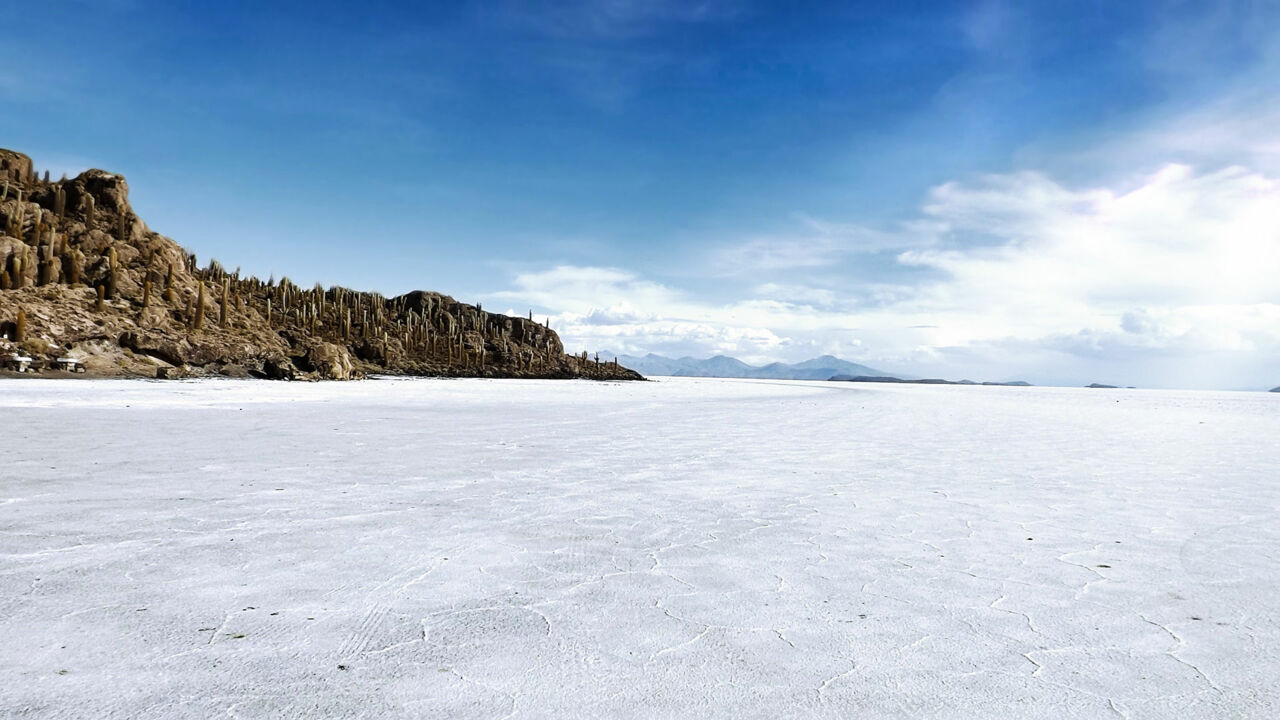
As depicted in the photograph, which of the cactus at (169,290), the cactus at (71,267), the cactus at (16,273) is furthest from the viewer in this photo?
the cactus at (169,290)

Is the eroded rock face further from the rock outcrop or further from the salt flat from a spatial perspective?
the salt flat

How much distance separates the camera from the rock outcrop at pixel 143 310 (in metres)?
40.4

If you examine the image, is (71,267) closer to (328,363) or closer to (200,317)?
(200,317)

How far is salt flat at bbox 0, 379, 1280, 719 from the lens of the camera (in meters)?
2.54

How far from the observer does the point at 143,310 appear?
4781 centimetres

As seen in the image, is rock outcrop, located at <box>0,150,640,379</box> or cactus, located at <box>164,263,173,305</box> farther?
cactus, located at <box>164,263,173,305</box>

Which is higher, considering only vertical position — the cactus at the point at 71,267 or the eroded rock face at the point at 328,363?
the cactus at the point at 71,267

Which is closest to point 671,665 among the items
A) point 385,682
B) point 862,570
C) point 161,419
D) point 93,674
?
point 385,682

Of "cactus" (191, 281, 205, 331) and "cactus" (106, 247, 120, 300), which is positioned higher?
"cactus" (106, 247, 120, 300)

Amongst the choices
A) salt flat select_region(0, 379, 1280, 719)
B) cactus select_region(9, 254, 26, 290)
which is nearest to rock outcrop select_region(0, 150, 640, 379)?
cactus select_region(9, 254, 26, 290)

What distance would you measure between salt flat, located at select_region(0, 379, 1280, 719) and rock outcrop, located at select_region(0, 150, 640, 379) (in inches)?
1544

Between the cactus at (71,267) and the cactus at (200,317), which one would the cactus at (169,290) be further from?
the cactus at (71,267)

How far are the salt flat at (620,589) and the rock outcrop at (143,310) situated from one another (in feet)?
129

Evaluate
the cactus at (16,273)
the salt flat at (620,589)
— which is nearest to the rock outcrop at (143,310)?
the cactus at (16,273)
